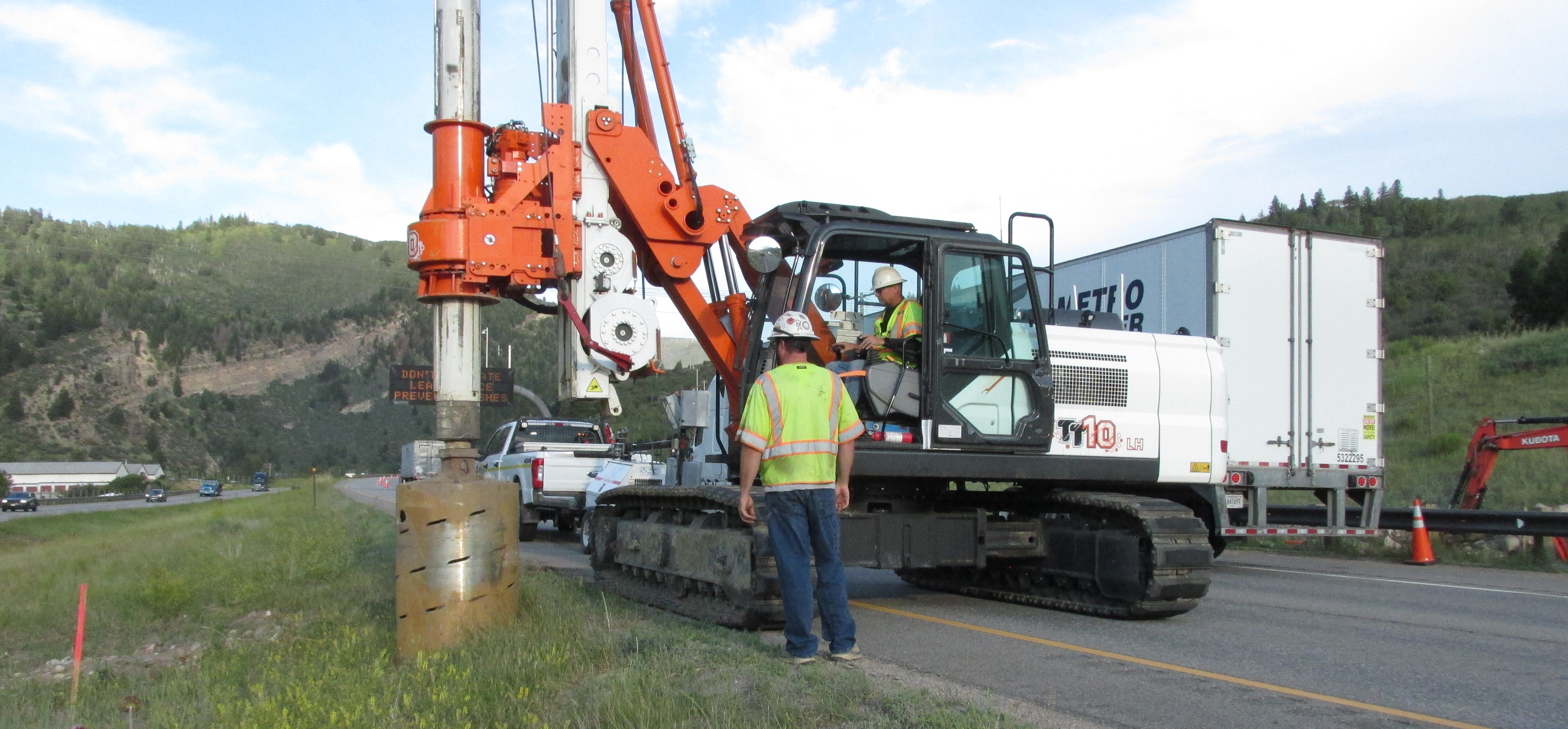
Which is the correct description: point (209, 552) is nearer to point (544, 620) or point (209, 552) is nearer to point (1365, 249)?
point (544, 620)

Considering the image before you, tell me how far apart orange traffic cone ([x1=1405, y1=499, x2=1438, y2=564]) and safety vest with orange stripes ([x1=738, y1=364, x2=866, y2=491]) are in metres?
10.9

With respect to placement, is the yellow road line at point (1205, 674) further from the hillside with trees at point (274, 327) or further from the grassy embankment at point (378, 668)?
the hillside with trees at point (274, 327)

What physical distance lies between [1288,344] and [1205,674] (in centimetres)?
803

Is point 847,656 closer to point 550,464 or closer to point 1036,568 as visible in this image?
point 1036,568

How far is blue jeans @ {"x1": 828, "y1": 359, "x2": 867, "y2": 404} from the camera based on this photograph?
8.21 metres

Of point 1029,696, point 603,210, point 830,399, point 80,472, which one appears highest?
point 603,210

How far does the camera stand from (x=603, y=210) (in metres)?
8.34

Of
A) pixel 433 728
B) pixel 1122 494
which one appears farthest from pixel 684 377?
pixel 433 728

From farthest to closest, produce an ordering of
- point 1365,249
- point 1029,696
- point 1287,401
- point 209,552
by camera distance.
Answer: point 209,552 → point 1365,249 → point 1287,401 → point 1029,696

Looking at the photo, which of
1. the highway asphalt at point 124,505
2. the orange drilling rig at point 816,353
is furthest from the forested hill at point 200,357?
the orange drilling rig at point 816,353

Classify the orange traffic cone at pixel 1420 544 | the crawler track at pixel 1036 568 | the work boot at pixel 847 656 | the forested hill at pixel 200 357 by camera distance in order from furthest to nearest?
1. the forested hill at pixel 200 357
2. the orange traffic cone at pixel 1420 544
3. the crawler track at pixel 1036 568
4. the work boot at pixel 847 656

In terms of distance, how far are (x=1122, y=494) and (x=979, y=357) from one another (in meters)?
1.85

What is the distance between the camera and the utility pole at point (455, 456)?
6.93m

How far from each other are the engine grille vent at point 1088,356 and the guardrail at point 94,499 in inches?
2678
